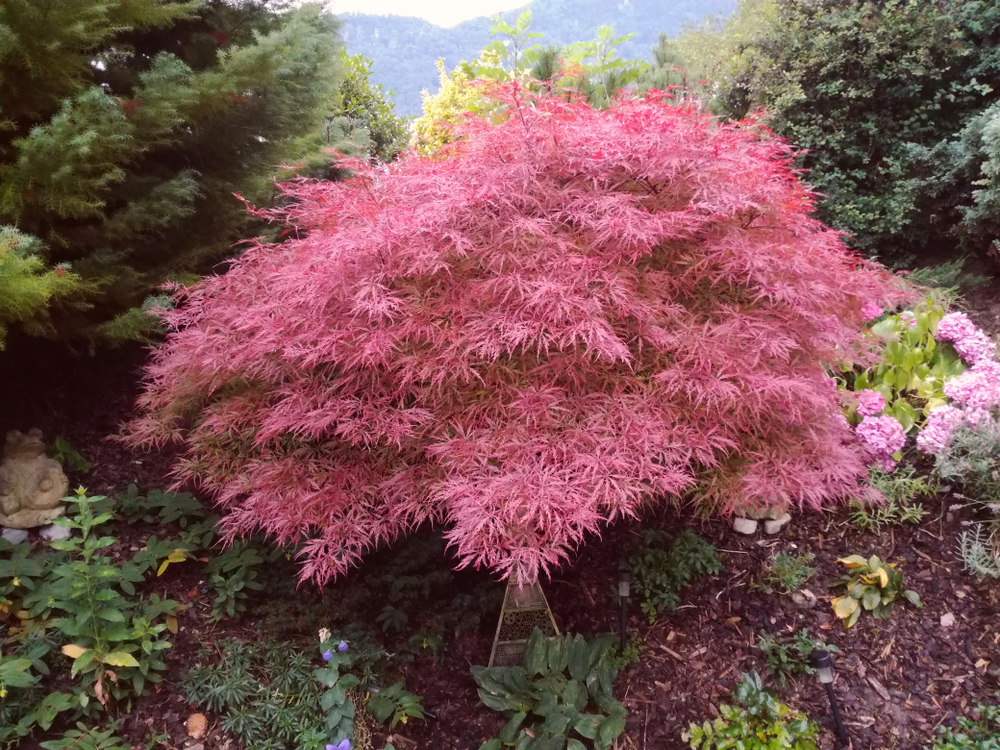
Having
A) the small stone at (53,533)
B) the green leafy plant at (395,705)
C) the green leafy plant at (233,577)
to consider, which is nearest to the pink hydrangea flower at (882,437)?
the green leafy plant at (395,705)

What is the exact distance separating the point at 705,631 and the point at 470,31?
17.8ft

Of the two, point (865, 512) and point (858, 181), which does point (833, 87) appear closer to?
point (858, 181)

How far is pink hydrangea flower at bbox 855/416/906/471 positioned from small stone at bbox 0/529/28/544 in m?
3.33

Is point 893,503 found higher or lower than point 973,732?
higher

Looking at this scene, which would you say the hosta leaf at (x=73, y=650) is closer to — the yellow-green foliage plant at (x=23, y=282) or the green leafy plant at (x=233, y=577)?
the green leafy plant at (x=233, y=577)

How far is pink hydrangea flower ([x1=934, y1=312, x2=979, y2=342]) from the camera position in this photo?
288 centimetres

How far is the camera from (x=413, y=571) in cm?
228

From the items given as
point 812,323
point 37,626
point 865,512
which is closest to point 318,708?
point 37,626

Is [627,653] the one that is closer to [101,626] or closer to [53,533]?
[101,626]

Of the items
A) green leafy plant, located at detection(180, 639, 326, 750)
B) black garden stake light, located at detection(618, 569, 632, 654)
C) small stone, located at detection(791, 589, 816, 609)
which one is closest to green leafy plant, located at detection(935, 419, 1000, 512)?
small stone, located at detection(791, 589, 816, 609)

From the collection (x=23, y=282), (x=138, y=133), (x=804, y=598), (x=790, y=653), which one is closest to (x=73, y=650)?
(x=23, y=282)

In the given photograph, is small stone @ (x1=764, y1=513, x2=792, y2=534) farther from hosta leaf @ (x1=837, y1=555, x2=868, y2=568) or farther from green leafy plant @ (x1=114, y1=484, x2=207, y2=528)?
green leafy plant @ (x1=114, y1=484, x2=207, y2=528)

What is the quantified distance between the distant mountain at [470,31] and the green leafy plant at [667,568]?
4.35 metres

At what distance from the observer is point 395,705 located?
6.51 feet
